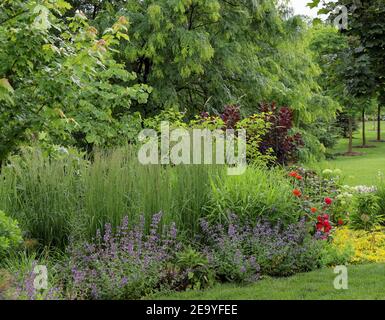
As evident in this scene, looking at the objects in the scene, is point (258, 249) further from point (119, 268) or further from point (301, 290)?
point (119, 268)

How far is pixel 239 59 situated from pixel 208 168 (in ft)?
22.4

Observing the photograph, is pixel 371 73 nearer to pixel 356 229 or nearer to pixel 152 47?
pixel 356 229

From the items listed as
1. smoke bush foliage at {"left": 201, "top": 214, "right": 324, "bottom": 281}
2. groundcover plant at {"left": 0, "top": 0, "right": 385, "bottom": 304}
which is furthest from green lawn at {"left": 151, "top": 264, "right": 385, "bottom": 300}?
smoke bush foliage at {"left": 201, "top": 214, "right": 324, "bottom": 281}

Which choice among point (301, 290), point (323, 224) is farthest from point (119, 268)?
point (323, 224)

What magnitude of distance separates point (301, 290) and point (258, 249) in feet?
2.15

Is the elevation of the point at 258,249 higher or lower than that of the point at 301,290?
higher

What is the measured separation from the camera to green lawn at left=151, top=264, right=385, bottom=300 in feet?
15.7

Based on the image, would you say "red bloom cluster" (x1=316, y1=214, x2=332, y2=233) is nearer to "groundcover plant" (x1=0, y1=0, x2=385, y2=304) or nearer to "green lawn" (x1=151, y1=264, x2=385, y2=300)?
"groundcover plant" (x1=0, y1=0, x2=385, y2=304)

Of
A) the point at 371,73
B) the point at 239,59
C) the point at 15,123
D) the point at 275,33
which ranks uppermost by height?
the point at 275,33

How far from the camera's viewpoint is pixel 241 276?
16.9 ft

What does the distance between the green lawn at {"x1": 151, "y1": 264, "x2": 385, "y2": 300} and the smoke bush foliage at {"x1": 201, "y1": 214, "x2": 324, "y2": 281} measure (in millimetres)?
157

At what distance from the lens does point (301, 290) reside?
5.00 meters

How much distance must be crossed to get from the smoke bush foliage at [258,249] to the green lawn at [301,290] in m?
0.16
